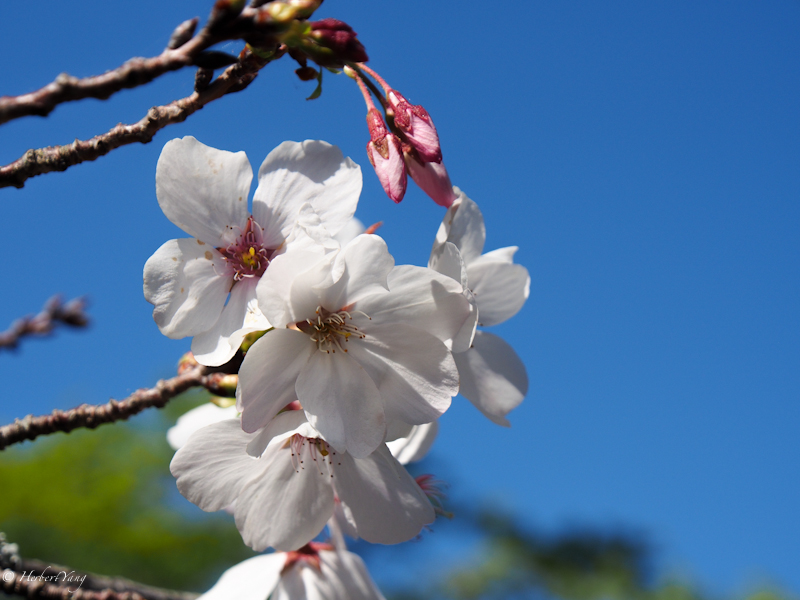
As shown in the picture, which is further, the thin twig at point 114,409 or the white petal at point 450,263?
the thin twig at point 114,409

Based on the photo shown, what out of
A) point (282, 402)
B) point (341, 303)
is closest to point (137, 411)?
point (282, 402)

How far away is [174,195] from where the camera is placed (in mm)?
1116

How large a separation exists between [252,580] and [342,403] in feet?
2.25

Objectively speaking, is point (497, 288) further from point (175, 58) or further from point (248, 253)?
point (175, 58)

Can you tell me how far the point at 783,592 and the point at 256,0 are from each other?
498 inches

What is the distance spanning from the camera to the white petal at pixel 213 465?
115 cm

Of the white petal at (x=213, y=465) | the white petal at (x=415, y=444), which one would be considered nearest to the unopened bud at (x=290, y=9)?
the white petal at (x=213, y=465)

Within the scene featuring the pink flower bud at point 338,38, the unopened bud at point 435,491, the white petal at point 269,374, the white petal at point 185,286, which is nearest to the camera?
the pink flower bud at point 338,38

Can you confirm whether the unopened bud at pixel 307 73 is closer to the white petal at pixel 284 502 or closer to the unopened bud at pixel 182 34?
the unopened bud at pixel 182 34

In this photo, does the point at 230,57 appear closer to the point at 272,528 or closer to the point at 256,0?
the point at 256,0

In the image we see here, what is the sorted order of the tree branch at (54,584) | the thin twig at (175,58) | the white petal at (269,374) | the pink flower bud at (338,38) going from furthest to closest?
1. the tree branch at (54,584)
2. the white petal at (269,374)
3. the pink flower bud at (338,38)
4. the thin twig at (175,58)

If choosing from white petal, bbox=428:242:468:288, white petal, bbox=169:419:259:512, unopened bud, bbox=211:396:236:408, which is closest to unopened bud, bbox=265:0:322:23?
white petal, bbox=428:242:468:288

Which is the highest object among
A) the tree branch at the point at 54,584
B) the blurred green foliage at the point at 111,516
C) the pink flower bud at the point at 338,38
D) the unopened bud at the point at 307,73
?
the unopened bud at the point at 307,73

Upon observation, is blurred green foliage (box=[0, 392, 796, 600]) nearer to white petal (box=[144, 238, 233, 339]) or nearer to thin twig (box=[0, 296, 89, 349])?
thin twig (box=[0, 296, 89, 349])
